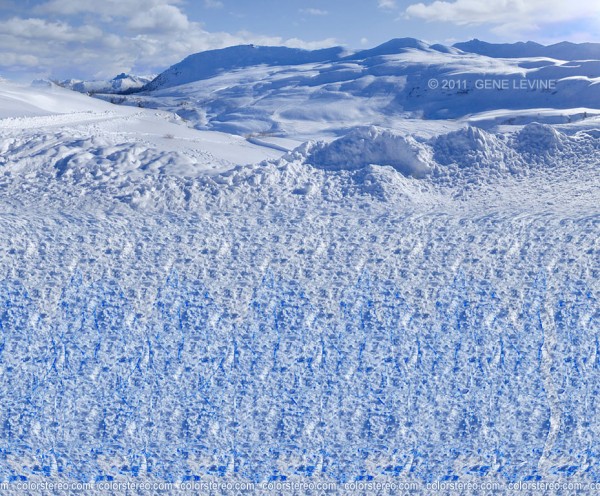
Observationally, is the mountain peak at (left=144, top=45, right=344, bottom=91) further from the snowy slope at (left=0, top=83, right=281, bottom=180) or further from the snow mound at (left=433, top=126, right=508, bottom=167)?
the snow mound at (left=433, top=126, right=508, bottom=167)

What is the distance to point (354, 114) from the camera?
3281cm

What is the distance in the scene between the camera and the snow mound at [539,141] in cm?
946

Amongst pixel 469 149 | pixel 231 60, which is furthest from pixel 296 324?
pixel 231 60

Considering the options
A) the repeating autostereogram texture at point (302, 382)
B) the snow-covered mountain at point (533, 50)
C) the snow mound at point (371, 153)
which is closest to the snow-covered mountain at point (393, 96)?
the snow-covered mountain at point (533, 50)

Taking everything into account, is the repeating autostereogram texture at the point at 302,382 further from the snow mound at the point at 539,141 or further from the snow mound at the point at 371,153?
the snow mound at the point at 539,141

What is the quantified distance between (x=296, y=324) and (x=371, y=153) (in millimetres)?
4164

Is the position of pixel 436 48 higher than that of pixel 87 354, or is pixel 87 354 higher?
pixel 436 48

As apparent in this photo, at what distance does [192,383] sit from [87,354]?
102 cm

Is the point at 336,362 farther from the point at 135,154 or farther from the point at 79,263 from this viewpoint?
the point at 135,154

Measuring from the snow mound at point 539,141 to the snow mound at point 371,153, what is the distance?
154 centimetres

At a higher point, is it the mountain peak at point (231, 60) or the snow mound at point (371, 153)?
the mountain peak at point (231, 60)

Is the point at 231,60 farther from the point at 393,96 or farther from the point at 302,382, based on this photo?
the point at 302,382

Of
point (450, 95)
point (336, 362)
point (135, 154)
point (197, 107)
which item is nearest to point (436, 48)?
point (450, 95)

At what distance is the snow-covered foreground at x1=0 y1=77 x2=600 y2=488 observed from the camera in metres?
4.82
